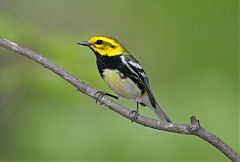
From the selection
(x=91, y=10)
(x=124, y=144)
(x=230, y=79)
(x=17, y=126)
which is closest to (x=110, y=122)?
(x=124, y=144)

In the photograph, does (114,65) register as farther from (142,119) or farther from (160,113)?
(142,119)

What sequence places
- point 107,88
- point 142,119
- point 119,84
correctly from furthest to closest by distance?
point 107,88 < point 119,84 < point 142,119

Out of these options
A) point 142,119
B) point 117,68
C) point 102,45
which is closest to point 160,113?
point 117,68

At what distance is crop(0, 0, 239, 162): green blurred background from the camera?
387 cm

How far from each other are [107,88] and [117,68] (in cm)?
30

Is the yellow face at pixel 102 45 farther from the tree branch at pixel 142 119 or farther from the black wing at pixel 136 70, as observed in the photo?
the tree branch at pixel 142 119

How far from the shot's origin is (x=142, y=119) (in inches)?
124

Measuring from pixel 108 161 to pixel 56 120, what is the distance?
60 cm

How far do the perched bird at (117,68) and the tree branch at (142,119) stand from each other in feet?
2.46

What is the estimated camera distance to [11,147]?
433cm

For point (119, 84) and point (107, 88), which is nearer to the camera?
point (119, 84)

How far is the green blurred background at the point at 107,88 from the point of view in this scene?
3.87 metres

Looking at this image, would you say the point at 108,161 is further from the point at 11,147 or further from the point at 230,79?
the point at 230,79

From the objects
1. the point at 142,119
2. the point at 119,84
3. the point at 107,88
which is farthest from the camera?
the point at 107,88
